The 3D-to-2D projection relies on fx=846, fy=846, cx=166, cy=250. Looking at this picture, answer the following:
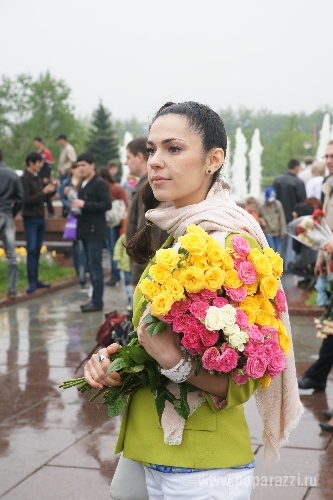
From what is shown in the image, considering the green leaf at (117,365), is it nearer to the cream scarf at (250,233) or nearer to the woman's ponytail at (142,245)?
the cream scarf at (250,233)

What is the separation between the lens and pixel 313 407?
6.30 m

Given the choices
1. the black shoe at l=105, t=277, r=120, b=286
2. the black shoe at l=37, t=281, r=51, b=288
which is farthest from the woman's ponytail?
the black shoe at l=105, t=277, r=120, b=286

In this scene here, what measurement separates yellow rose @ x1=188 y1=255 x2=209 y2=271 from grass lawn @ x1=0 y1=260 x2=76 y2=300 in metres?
10.0

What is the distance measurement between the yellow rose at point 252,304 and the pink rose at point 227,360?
0.14 meters

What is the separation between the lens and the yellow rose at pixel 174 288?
7.91 feet

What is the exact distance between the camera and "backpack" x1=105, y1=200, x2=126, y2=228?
1330 cm

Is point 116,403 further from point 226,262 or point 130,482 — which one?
point 226,262

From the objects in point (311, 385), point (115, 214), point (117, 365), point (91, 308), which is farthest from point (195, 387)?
point (115, 214)

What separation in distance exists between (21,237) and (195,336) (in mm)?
16467

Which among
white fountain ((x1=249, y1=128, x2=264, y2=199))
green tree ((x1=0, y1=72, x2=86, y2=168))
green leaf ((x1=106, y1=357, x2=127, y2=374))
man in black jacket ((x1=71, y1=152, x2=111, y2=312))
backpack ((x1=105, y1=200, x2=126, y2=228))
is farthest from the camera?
green tree ((x1=0, y1=72, x2=86, y2=168))

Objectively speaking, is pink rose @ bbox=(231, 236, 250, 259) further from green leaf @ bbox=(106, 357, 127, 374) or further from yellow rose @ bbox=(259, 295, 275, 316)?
green leaf @ bbox=(106, 357, 127, 374)

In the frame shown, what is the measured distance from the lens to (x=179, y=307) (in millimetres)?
2441

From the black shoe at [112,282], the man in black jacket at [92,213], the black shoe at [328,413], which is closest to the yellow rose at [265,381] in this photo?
the black shoe at [328,413]

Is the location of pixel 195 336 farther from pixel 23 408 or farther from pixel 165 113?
pixel 23 408
